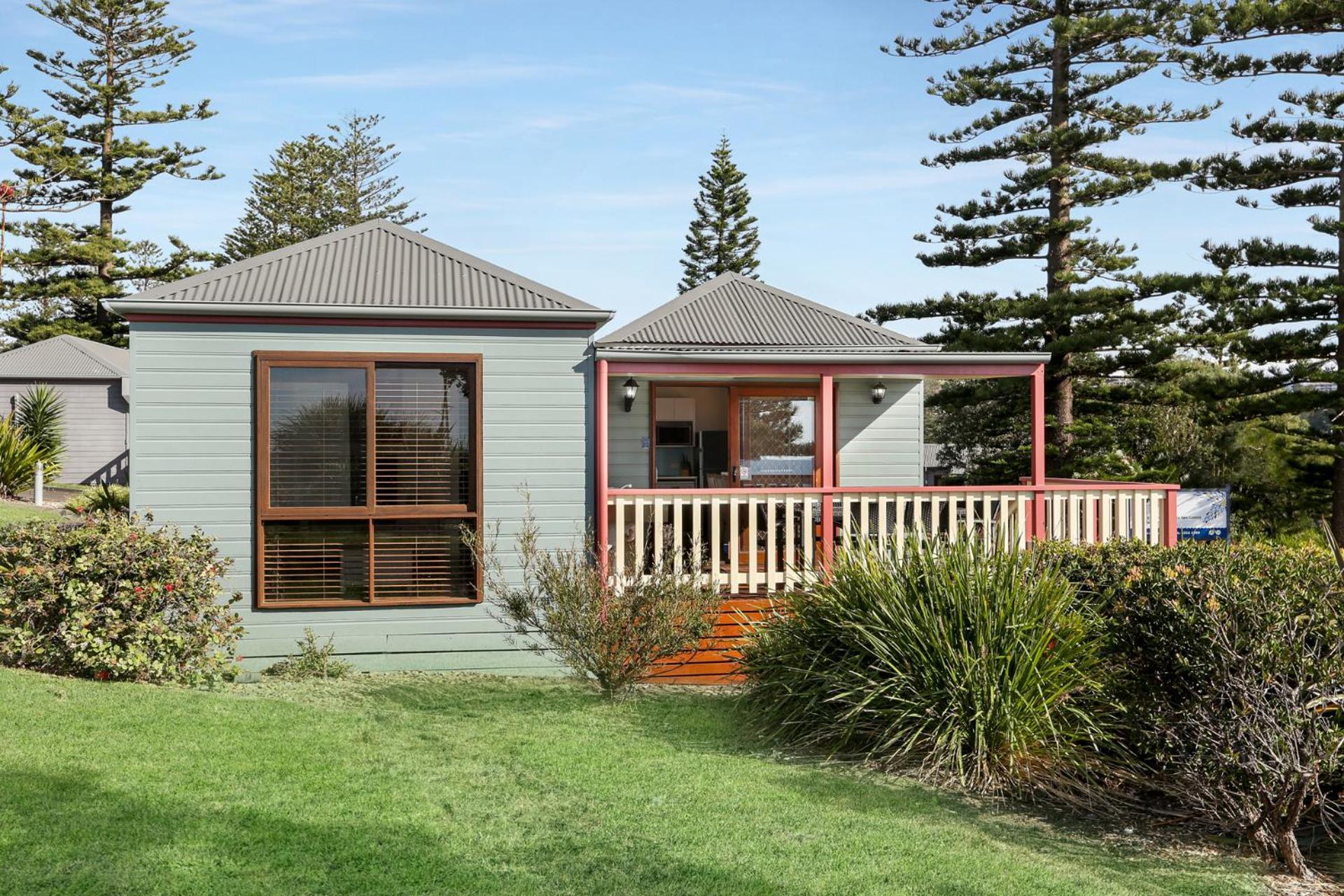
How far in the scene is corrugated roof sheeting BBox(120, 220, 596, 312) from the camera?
8.93 meters

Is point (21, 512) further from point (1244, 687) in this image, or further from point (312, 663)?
point (1244, 687)

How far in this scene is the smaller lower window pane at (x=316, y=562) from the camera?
8.82 metres

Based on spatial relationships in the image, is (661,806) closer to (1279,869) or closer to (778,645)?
(778,645)

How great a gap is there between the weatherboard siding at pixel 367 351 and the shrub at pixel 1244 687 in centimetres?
501

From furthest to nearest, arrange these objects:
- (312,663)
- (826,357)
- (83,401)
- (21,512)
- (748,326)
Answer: (83,401) → (21,512) → (748,326) → (826,357) → (312,663)

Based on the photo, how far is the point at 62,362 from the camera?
26844mm

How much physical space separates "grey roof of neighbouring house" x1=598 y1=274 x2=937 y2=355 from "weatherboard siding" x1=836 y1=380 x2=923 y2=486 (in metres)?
0.58

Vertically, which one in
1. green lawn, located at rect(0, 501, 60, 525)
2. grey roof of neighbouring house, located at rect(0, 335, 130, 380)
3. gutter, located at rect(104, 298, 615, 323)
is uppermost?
grey roof of neighbouring house, located at rect(0, 335, 130, 380)

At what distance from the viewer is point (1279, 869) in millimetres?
4793

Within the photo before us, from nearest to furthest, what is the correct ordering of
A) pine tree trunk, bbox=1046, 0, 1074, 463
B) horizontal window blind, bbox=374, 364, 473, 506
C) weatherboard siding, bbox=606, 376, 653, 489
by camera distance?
horizontal window blind, bbox=374, 364, 473, 506
weatherboard siding, bbox=606, 376, 653, 489
pine tree trunk, bbox=1046, 0, 1074, 463

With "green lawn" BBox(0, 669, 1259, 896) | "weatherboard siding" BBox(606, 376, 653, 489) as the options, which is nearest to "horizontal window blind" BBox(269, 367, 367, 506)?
"green lawn" BBox(0, 669, 1259, 896)

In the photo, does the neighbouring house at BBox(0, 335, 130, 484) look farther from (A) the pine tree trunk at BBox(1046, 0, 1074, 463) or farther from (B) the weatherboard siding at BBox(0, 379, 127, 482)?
(A) the pine tree trunk at BBox(1046, 0, 1074, 463)

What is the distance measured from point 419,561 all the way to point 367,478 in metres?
0.81

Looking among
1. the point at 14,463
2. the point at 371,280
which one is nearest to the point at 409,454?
the point at 371,280
